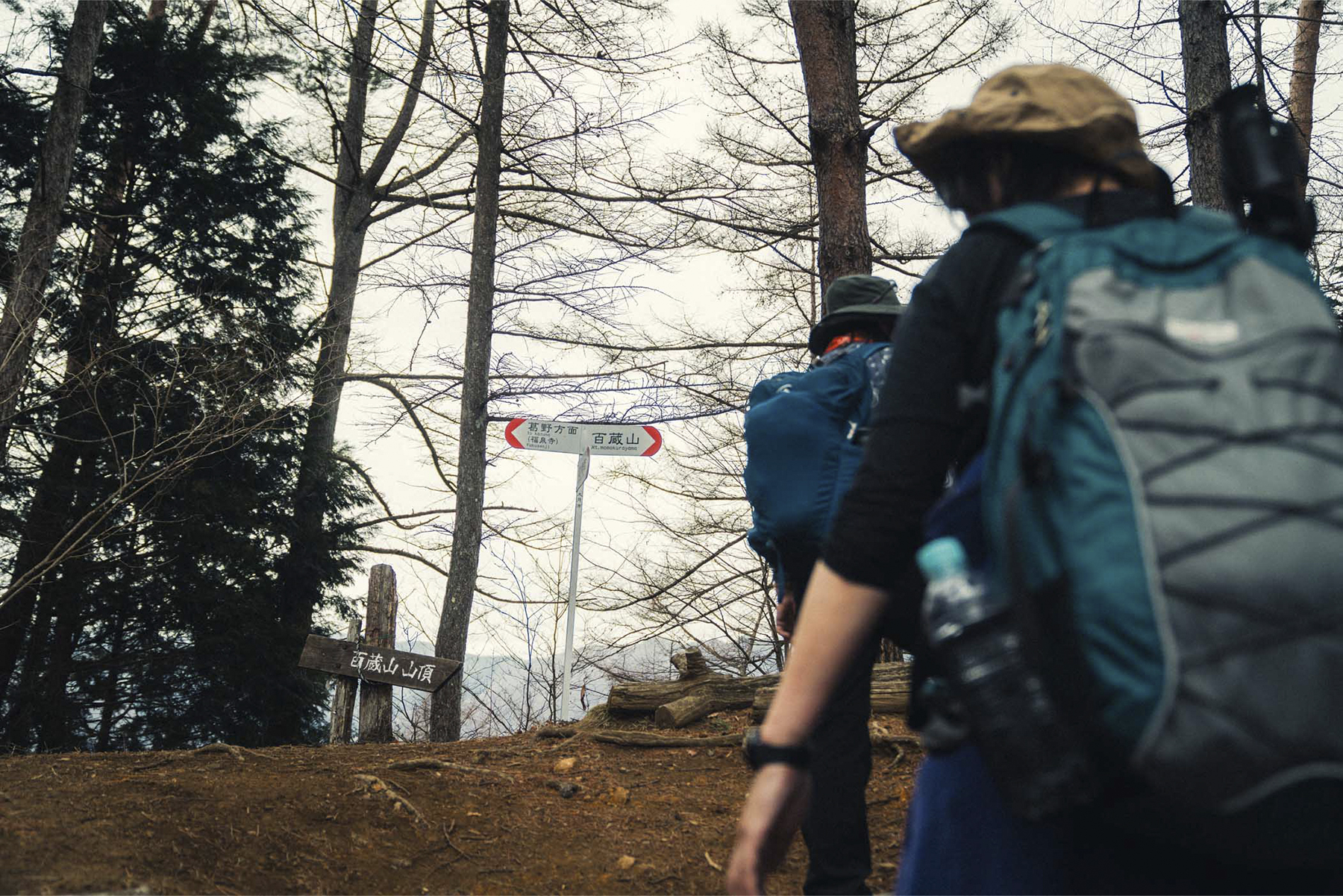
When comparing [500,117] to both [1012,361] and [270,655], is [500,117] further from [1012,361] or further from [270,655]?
[1012,361]

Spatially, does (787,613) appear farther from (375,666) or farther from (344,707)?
(344,707)

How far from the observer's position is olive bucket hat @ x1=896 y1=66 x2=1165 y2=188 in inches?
47.7

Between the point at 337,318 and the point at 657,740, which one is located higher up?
the point at 337,318

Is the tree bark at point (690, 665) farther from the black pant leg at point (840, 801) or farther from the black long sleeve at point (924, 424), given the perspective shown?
the black long sleeve at point (924, 424)

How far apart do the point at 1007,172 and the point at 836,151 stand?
16.8ft

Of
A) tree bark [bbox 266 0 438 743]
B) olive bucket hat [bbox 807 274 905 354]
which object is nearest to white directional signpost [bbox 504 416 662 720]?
tree bark [bbox 266 0 438 743]

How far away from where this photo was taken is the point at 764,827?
3.76 feet

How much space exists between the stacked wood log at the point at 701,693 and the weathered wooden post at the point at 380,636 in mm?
1708

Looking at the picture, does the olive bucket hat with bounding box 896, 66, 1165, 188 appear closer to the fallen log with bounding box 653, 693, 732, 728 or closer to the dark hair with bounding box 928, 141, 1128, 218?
the dark hair with bounding box 928, 141, 1128, 218

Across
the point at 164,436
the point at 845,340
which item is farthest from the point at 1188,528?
the point at 164,436

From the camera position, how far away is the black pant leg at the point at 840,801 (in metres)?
2.43

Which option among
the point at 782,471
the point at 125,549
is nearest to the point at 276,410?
the point at 125,549

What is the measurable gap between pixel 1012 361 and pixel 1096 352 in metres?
0.09

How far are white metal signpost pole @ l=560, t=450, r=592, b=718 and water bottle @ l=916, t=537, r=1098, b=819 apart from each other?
18.6 feet
